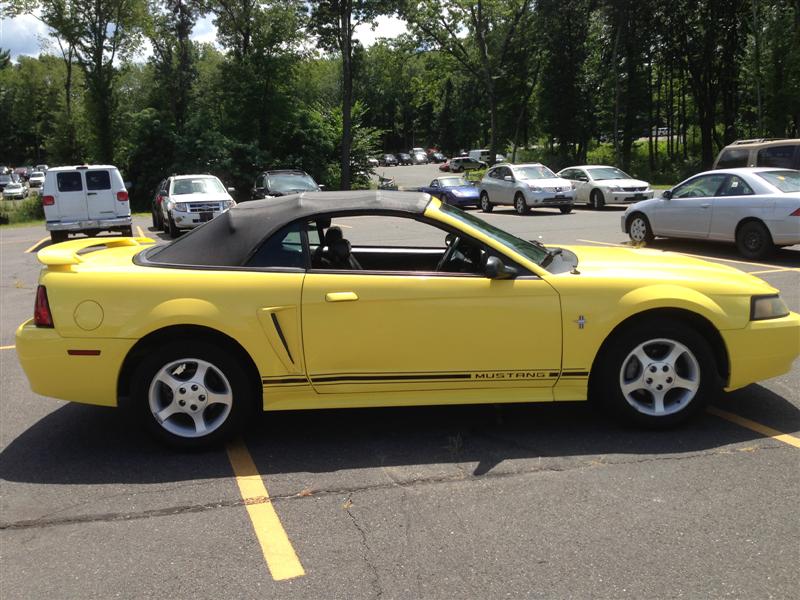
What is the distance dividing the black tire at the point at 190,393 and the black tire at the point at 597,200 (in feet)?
67.3

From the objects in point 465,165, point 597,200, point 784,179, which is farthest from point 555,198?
point 465,165

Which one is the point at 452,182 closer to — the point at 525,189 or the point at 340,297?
the point at 525,189

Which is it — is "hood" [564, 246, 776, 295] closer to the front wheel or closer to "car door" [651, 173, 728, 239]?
"car door" [651, 173, 728, 239]

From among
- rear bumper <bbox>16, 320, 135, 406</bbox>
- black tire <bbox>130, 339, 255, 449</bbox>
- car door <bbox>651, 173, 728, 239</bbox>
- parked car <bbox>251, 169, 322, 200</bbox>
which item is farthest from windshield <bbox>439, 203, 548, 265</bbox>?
parked car <bbox>251, 169, 322, 200</bbox>

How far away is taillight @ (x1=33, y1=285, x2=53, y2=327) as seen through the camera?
4141mm

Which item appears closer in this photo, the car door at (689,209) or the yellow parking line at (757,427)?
the yellow parking line at (757,427)

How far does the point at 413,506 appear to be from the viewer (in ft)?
11.5

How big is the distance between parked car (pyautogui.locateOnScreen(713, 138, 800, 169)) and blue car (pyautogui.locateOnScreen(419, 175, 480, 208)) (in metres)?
12.3

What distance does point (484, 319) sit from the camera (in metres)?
4.13

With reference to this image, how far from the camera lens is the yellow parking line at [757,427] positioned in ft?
13.7

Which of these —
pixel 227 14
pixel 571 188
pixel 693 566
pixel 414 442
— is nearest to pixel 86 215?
pixel 571 188

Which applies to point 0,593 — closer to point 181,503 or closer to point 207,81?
point 181,503

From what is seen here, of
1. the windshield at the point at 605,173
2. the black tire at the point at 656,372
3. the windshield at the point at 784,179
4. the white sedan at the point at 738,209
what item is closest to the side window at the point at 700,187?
the white sedan at the point at 738,209

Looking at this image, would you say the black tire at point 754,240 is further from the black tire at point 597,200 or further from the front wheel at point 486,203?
the front wheel at point 486,203
